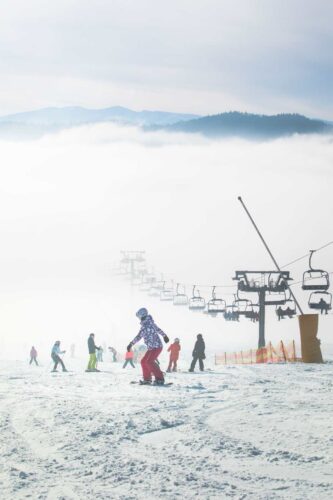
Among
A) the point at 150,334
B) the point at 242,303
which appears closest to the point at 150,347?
the point at 150,334

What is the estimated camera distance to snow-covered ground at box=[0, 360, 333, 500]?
5289 millimetres

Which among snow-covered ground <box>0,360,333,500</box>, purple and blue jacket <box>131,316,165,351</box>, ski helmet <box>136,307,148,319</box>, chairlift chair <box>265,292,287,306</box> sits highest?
chairlift chair <box>265,292,287,306</box>

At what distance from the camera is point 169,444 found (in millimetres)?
6844

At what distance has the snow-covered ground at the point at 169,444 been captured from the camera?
5.29m

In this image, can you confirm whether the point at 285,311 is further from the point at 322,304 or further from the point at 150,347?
the point at 150,347

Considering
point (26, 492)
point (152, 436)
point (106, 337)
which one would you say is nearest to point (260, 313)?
point (152, 436)

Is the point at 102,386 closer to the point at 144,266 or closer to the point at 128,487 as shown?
the point at 128,487

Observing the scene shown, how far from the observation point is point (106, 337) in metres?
162

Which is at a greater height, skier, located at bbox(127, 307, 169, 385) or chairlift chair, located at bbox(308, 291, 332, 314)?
chairlift chair, located at bbox(308, 291, 332, 314)

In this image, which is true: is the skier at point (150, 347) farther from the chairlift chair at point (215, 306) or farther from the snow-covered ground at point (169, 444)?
the chairlift chair at point (215, 306)

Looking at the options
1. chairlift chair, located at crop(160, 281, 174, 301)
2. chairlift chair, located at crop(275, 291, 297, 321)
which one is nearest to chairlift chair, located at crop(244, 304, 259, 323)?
chairlift chair, located at crop(275, 291, 297, 321)

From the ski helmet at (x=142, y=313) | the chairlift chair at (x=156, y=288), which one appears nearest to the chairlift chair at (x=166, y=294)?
the chairlift chair at (x=156, y=288)

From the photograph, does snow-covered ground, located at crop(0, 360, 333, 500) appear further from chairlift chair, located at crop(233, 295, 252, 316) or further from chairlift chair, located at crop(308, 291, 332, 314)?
chairlift chair, located at crop(233, 295, 252, 316)

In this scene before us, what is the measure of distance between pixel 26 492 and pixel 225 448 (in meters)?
2.29
